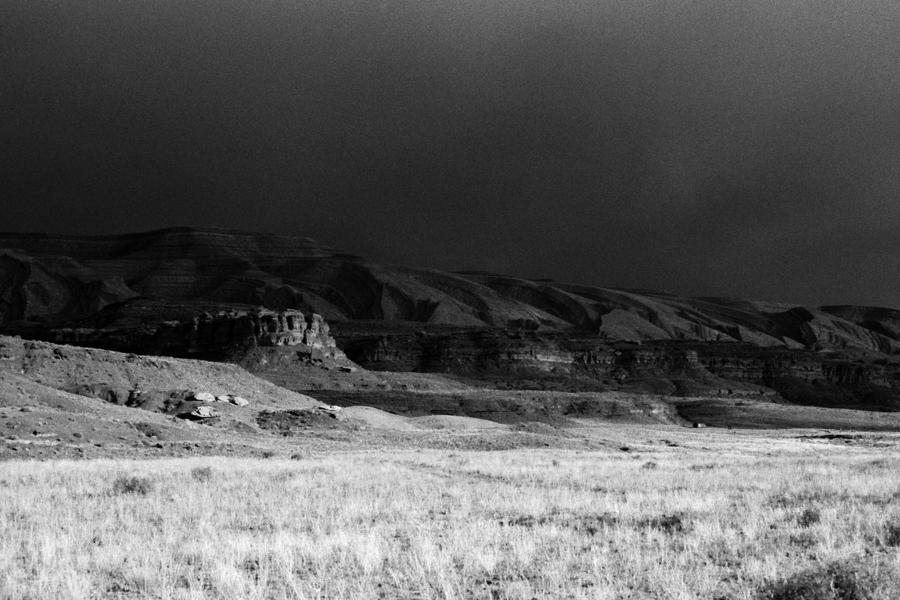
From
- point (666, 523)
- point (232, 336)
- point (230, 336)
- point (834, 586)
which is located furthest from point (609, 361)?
point (834, 586)

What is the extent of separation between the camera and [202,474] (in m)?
24.3

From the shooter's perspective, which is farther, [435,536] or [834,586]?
[435,536]

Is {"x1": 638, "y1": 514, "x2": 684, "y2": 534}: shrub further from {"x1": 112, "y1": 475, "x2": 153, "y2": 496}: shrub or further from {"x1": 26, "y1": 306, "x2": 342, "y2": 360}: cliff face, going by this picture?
{"x1": 26, "y1": 306, "x2": 342, "y2": 360}: cliff face

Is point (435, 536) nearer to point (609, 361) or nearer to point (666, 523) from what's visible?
point (666, 523)

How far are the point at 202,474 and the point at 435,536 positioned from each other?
41.5 ft

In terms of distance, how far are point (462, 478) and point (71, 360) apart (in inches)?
1753

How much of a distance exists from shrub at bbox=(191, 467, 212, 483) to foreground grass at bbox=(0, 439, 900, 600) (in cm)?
9

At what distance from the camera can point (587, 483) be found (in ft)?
78.9

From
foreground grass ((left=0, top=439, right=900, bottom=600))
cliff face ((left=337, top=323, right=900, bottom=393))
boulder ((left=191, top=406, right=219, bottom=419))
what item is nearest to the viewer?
foreground grass ((left=0, top=439, right=900, bottom=600))

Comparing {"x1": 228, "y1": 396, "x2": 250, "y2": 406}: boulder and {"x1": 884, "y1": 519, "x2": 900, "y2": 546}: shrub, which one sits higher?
{"x1": 884, "y1": 519, "x2": 900, "y2": 546}: shrub

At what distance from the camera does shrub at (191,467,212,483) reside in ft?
77.1

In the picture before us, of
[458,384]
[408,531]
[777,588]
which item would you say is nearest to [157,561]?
[408,531]

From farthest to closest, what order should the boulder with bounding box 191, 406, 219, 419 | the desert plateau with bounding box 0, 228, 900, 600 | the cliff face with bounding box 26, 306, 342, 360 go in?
the cliff face with bounding box 26, 306, 342, 360 → the boulder with bounding box 191, 406, 219, 419 → the desert plateau with bounding box 0, 228, 900, 600

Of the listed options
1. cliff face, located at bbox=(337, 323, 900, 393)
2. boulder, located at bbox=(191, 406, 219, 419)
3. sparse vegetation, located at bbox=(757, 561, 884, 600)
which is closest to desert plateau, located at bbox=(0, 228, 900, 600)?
sparse vegetation, located at bbox=(757, 561, 884, 600)
